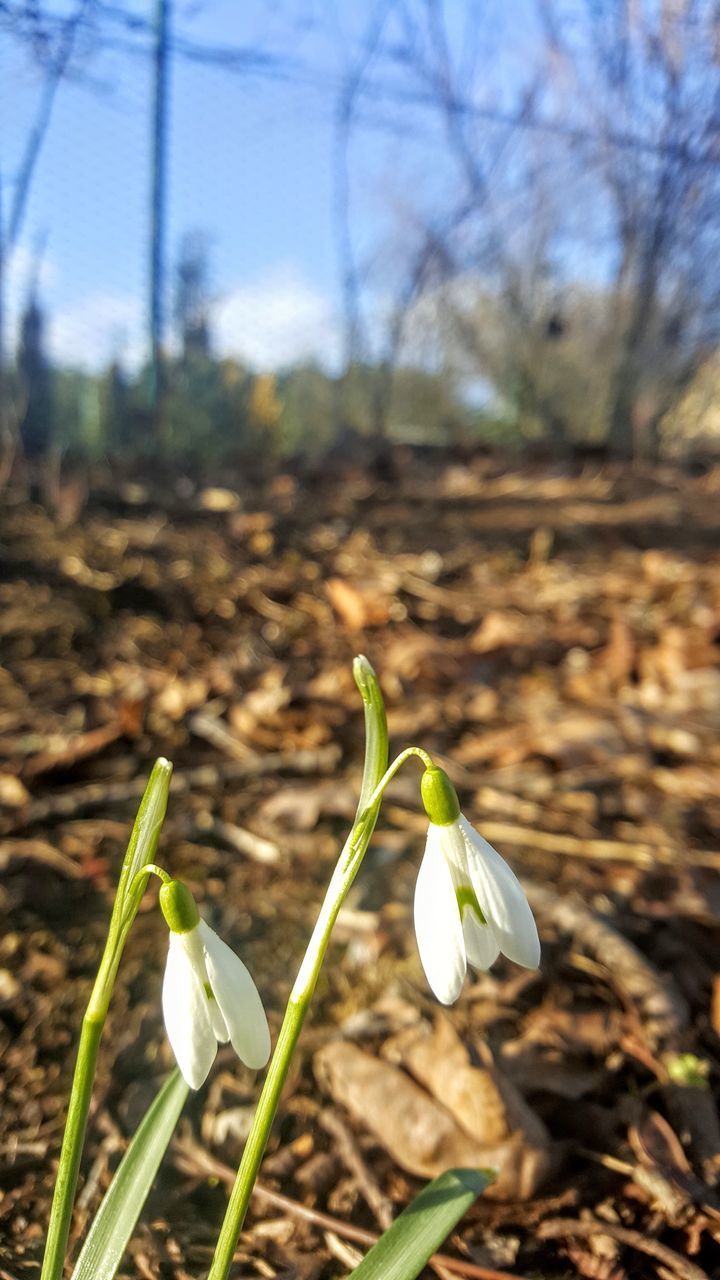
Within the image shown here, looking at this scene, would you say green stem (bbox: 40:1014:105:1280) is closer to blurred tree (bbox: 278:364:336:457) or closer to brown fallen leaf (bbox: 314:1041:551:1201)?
brown fallen leaf (bbox: 314:1041:551:1201)

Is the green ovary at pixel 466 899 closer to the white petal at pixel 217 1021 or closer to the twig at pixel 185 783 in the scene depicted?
the white petal at pixel 217 1021

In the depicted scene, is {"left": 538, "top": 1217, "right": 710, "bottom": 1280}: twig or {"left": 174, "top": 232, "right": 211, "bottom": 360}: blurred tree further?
{"left": 174, "top": 232, "right": 211, "bottom": 360}: blurred tree

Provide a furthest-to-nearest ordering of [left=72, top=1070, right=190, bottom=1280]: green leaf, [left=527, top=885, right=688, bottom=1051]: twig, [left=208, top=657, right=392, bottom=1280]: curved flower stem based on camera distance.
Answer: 1. [left=527, top=885, right=688, bottom=1051]: twig
2. [left=72, top=1070, right=190, bottom=1280]: green leaf
3. [left=208, top=657, right=392, bottom=1280]: curved flower stem

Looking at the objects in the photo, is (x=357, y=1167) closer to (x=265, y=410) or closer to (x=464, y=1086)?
(x=464, y=1086)

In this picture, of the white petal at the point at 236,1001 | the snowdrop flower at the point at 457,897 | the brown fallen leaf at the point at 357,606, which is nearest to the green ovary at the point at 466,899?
the snowdrop flower at the point at 457,897

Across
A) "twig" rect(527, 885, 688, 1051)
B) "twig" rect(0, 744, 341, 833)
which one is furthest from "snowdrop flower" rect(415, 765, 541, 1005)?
"twig" rect(0, 744, 341, 833)

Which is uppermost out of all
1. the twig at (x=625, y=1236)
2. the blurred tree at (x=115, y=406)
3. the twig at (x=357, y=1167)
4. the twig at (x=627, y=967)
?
the blurred tree at (x=115, y=406)
